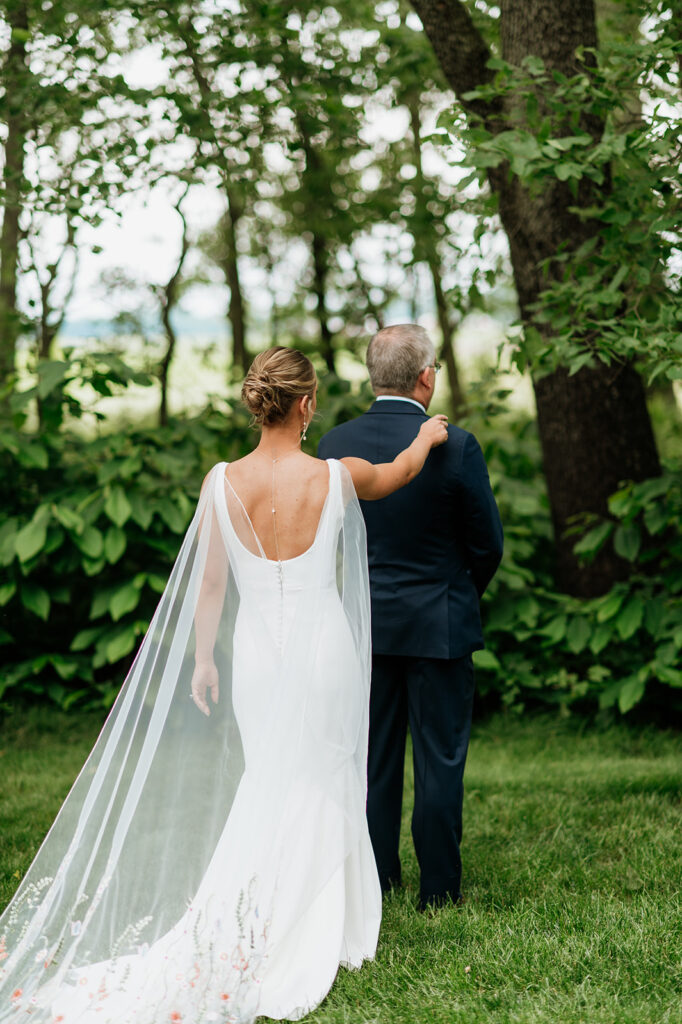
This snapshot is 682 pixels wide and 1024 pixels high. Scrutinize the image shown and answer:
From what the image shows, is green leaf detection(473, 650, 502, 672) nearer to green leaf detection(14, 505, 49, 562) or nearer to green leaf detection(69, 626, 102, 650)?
green leaf detection(69, 626, 102, 650)

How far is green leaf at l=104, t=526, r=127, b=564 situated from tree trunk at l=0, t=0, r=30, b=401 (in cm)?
135

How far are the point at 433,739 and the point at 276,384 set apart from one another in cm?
155

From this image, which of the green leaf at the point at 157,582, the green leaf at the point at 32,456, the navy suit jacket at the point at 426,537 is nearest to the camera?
the navy suit jacket at the point at 426,537

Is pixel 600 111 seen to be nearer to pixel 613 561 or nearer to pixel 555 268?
pixel 555 268

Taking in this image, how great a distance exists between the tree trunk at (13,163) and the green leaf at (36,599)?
149 cm

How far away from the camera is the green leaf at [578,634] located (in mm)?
6508

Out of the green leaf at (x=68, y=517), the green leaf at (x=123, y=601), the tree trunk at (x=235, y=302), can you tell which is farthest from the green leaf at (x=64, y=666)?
the tree trunk at (x=235, y=302)

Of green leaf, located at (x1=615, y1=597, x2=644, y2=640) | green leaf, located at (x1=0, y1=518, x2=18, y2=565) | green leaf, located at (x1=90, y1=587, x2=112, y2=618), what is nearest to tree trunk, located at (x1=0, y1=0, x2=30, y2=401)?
green leaf, located at (x1=0, y1=518, x2=18, y2=565)

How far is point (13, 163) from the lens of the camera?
729 cm

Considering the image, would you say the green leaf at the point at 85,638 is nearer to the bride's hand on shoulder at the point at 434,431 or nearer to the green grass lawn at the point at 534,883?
the green grass lawn at the point at 534,883

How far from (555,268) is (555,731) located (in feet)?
10.3

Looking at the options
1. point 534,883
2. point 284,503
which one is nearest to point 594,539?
point 534,883

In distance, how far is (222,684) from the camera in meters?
3.46

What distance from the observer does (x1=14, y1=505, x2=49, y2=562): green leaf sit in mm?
6484
